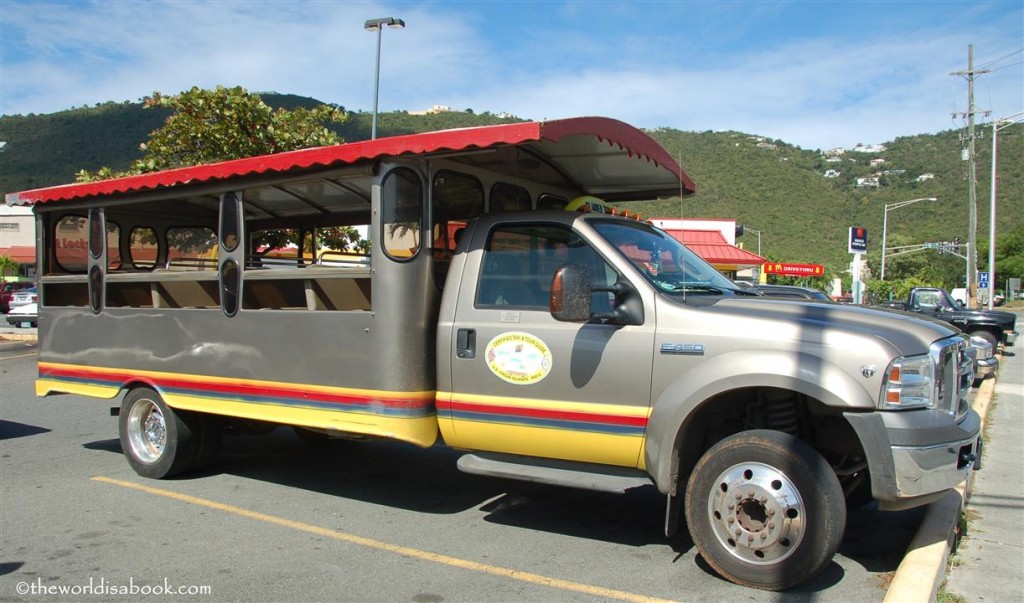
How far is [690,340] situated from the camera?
4457 millimetres

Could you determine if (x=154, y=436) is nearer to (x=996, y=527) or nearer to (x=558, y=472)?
(x=558, y=472)

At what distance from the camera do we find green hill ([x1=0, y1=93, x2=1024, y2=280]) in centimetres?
6116

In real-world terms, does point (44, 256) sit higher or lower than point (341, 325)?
higher

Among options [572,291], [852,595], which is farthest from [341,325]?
[852,595]

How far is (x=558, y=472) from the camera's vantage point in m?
4.85

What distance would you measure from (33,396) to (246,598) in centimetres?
939

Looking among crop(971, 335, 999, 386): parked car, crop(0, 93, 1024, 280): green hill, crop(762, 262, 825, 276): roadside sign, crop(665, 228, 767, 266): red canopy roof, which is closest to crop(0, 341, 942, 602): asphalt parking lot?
crop(971, 335, 999, 386): parked car

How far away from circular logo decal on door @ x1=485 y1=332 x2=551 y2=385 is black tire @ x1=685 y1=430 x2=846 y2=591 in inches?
43.9

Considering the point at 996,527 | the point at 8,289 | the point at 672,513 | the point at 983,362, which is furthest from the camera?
A: the point at 8,289

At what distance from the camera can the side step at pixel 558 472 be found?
15.2 feet

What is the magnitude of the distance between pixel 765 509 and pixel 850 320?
44.5 inches

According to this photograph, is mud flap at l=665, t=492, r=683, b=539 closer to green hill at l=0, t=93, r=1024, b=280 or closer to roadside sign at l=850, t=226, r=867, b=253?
roadside sign at l=850, t=226, r=867, b=253

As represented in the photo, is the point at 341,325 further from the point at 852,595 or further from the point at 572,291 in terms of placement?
the point at 852,595

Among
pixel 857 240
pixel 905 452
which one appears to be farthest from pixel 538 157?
pixel 857 240
